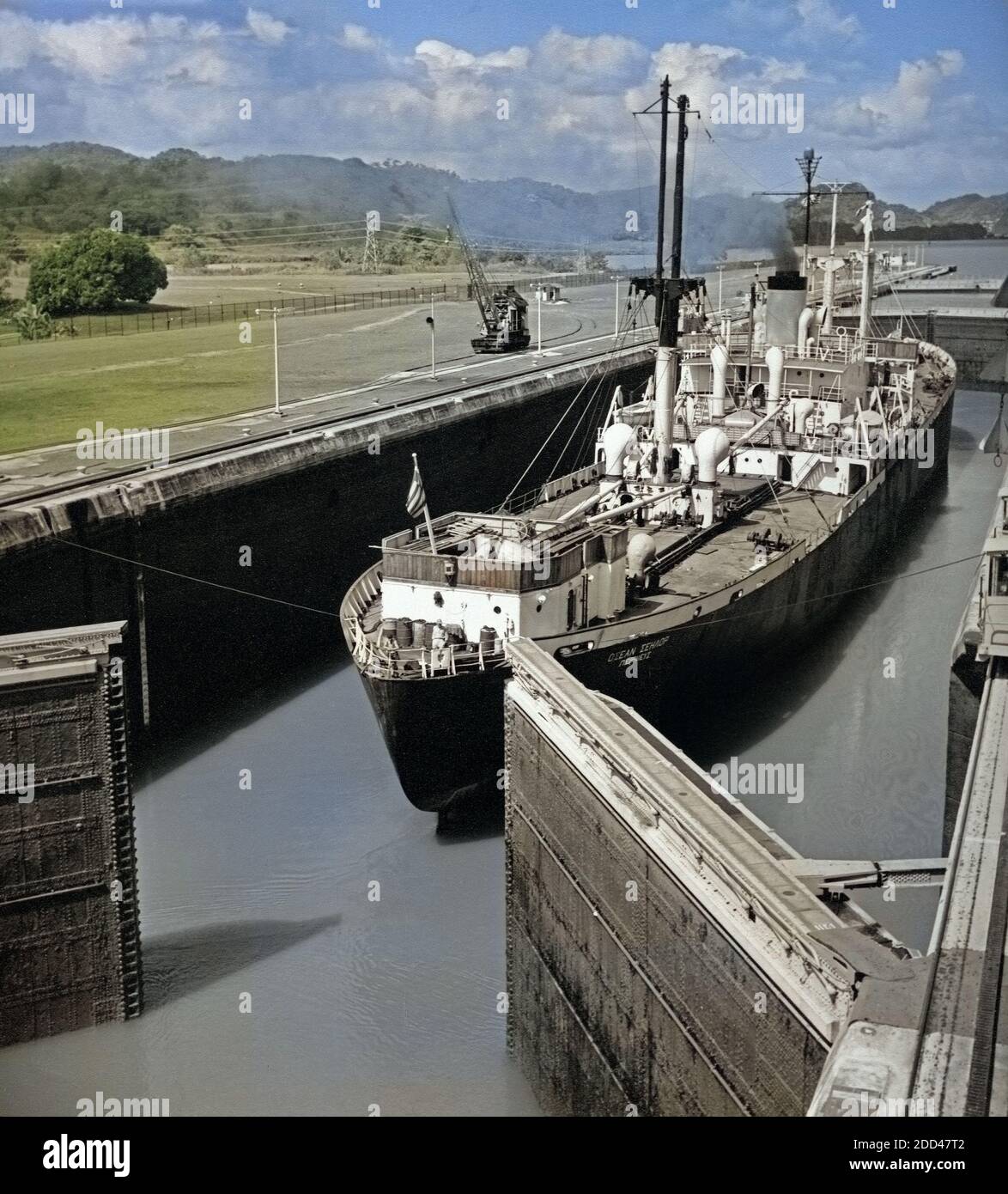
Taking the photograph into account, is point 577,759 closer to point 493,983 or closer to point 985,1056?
point 493,983

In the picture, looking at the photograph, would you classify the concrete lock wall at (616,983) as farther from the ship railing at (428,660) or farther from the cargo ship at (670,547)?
the cargo ship at (670,547)

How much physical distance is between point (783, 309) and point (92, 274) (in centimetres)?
2359

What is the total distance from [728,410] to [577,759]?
2460 centimetres

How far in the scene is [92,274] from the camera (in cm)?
5159

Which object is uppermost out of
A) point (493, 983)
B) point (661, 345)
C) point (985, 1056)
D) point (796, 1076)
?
point (661, 345)

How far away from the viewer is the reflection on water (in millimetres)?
17938

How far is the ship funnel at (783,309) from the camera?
155ft

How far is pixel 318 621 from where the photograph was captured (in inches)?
1394

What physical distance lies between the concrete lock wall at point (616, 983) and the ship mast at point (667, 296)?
13722 millimetres

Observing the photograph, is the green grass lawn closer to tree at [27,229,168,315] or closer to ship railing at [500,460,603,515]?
tree at [27,229,168,315]

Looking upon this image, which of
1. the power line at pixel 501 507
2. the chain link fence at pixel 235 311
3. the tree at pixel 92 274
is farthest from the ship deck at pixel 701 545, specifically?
the chain link fence at pixel 235 311

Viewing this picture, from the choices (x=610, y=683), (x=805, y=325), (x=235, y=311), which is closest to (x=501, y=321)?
(x=235, y=311)

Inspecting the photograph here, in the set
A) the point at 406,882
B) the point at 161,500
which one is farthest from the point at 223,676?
the point at 406,882

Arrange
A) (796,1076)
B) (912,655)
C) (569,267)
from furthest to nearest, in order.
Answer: (569,267) < (912,655) < (796,1076)
